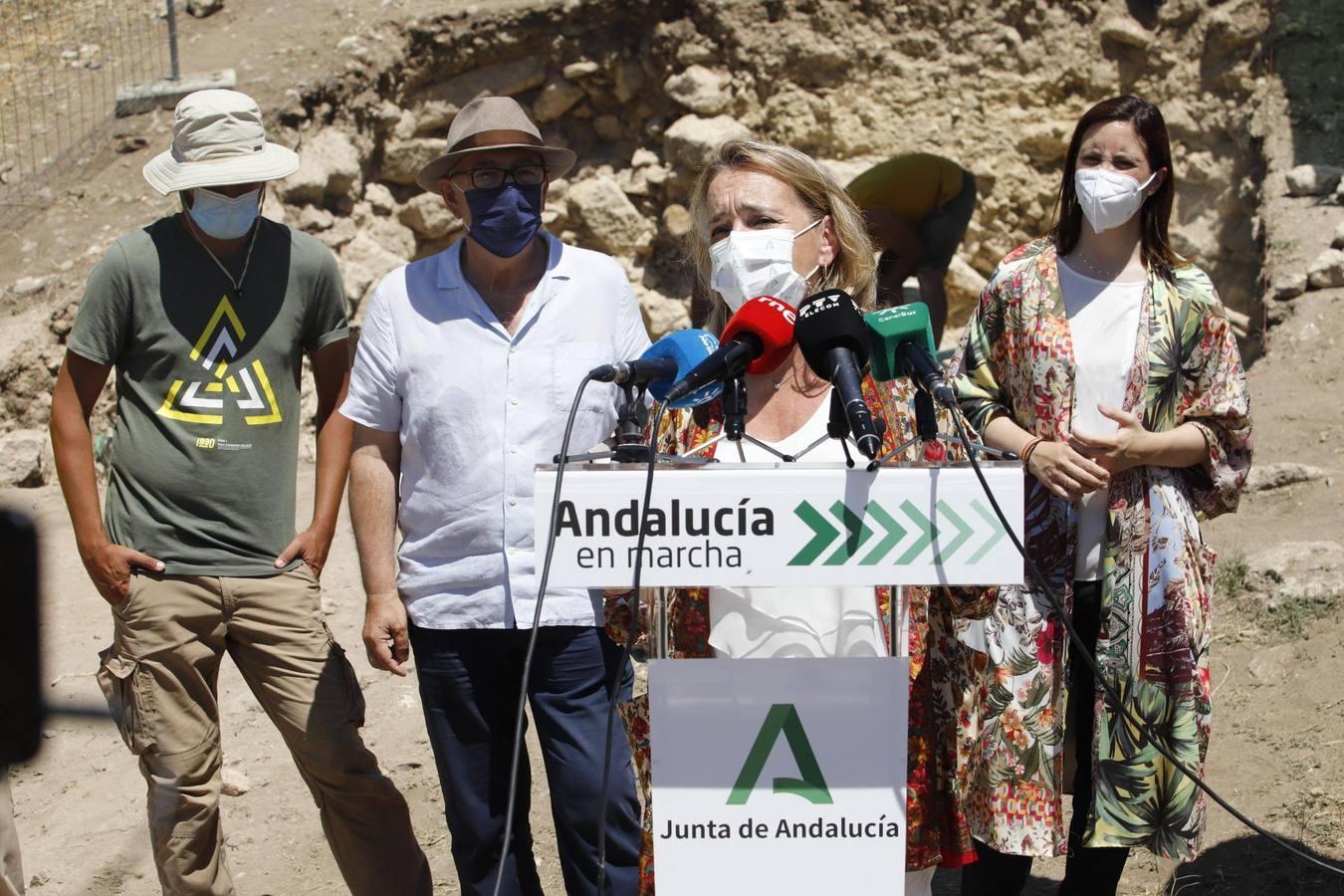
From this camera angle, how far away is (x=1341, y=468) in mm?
7352

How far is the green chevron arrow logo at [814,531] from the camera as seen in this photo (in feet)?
7.22

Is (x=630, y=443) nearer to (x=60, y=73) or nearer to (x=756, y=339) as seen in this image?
(x=756, y=339)

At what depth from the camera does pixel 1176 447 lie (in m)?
3.49

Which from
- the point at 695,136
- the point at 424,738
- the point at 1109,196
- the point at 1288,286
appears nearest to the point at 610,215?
the point at 695,136

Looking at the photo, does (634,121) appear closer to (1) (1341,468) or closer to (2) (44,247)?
(2) (44,247)

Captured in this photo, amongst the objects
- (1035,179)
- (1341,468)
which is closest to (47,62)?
(1035,179)

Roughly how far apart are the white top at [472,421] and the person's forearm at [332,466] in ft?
1.88

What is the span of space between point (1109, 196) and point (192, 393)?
253cm

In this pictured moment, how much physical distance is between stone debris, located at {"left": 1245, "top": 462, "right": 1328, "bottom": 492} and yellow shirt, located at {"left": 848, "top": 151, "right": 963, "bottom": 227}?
91.6 inches

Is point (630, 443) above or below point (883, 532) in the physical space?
above

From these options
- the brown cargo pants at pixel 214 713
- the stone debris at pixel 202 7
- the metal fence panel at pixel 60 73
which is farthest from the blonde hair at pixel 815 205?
the stone debris at pixel 202 7

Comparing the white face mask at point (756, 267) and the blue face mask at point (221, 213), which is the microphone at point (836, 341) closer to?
the white face mask at point (756, 267)

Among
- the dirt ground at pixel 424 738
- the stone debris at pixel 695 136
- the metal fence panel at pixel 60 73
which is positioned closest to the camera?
the dirt ground at pixel 424 738

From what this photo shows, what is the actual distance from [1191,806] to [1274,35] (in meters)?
8.77
